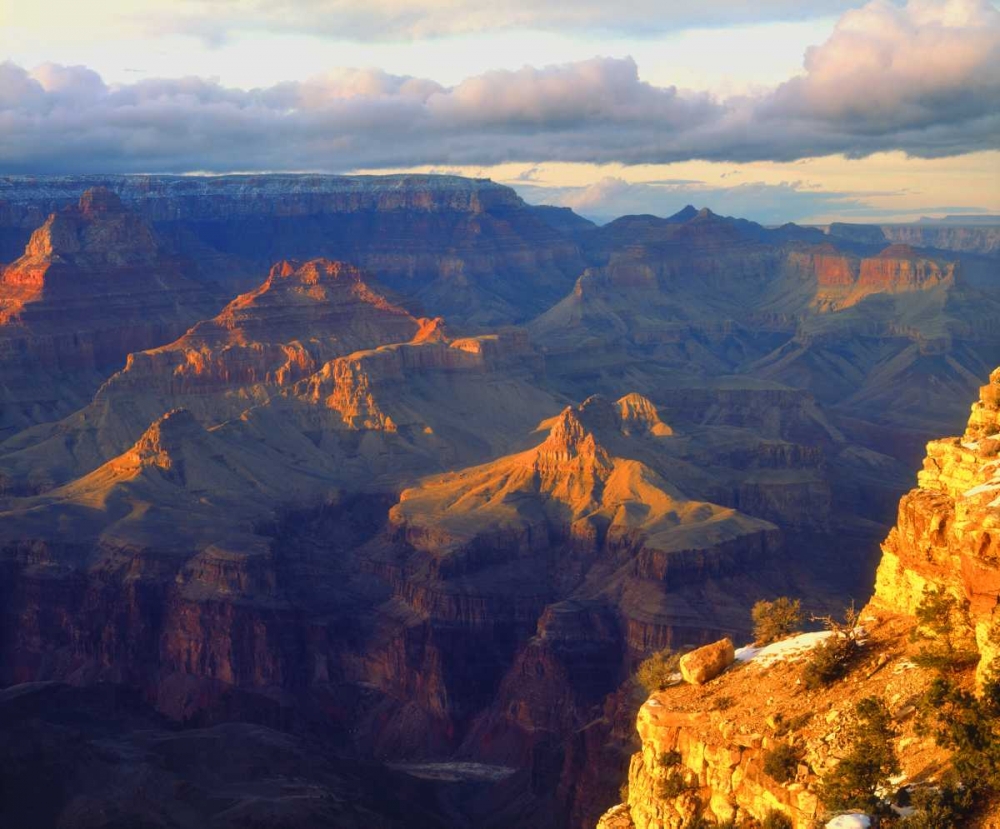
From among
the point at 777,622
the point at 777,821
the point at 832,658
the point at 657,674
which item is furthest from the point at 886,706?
the point at 657,674

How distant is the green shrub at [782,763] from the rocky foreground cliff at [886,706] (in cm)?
3

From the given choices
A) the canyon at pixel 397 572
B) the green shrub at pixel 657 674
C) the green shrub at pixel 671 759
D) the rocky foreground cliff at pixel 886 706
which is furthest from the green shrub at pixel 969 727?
the canyon at pixel 397 572

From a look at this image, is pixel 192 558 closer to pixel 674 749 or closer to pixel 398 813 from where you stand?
pixel 398 813

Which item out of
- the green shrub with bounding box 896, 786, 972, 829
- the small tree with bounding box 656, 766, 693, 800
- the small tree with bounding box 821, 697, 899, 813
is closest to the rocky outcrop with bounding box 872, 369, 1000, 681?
the small tree with bounding box 821, 697, 899, 813

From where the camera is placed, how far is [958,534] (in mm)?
A: 29859

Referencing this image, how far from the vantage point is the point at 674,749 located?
32344 millimetres

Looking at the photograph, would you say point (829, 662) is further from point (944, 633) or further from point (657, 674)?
point (657, 674)

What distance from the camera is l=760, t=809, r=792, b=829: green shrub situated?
28.8 m

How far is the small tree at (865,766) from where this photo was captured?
28.0m

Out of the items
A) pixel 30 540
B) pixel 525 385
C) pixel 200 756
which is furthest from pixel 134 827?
pixel 525 385

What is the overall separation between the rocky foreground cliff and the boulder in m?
0.08

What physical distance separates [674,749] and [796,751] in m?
3.18

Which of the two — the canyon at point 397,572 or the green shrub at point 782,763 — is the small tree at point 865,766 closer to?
the green shrub at point 782,763

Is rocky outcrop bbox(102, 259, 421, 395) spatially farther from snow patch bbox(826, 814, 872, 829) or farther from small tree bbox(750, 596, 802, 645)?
snow patch bbox(826, 814, 872, 829)
